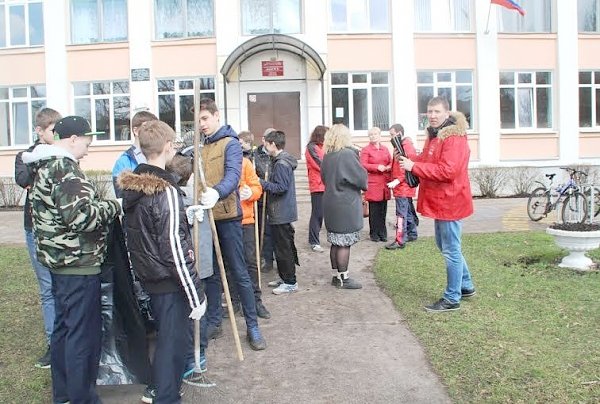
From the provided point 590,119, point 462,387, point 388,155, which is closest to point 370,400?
point 462,387

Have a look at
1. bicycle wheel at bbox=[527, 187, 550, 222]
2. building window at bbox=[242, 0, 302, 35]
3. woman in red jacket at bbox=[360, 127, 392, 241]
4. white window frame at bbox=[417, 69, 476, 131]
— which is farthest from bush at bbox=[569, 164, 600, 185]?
woman in red jacket at bbox=[360, 127, 392, 241]

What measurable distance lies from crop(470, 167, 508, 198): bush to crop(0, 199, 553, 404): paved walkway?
10.7 meters

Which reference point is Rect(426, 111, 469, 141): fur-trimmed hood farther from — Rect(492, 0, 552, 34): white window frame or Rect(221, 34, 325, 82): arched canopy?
Rect(492, 0, 552, 34): white window frame

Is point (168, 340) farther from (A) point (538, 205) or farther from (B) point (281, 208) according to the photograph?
(A) point (538, 205)

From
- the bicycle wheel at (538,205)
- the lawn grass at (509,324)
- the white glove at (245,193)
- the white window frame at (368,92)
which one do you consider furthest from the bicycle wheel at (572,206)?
the white window frame at (368,92)

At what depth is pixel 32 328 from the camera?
5.62m

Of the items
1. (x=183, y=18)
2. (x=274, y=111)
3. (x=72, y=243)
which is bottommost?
(x=72, y=243)

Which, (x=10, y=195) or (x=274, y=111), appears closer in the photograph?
(x=10, y=195)

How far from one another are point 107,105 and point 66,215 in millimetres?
16736

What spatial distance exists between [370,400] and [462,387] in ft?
2.08

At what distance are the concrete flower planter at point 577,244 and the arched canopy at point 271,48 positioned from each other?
453 inches

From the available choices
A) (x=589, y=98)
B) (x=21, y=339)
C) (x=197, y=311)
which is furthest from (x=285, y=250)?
(x=589, y=98)

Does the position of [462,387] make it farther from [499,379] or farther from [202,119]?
[202,119]

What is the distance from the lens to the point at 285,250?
6.60m
